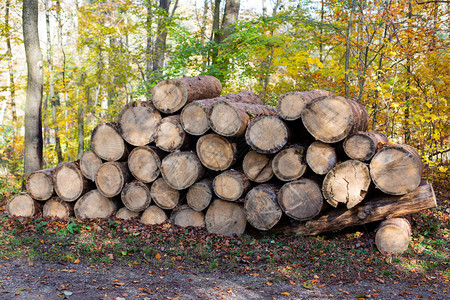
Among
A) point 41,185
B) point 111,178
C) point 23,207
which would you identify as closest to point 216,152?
point 111,178

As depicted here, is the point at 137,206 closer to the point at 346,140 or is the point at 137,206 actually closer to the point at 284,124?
the point at 284,124

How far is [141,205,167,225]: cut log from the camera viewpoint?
603cm

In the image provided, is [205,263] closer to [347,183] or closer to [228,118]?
[228,118]

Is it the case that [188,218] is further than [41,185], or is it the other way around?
[41,185]

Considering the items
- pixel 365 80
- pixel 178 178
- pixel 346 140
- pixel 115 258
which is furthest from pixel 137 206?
pixel 365 80

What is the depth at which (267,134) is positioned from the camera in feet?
17.3

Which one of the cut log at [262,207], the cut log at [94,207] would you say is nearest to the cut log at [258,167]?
the cut log at [262,207]

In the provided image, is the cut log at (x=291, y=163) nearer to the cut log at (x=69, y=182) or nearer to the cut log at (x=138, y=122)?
the cut log at (x=138, y=122)

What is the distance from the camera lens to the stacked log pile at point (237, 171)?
4.93 meters

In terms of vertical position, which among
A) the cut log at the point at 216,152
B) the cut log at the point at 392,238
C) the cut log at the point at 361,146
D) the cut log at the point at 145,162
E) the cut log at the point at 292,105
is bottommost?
the cut log at the point at 392,238

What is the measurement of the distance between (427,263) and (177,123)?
404 centimetres

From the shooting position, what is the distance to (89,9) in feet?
36.2

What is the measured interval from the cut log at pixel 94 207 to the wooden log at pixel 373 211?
10.1 ft

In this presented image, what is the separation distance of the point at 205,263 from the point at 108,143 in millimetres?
2703
